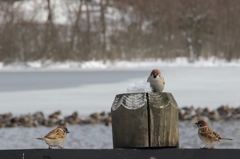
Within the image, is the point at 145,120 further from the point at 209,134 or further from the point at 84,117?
the point at 84,117

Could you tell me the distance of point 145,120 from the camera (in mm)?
3141

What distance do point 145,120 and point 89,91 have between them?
51.8ft

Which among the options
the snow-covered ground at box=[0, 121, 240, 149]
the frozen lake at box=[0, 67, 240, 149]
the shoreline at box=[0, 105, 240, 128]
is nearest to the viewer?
the snow-covered ground at box=[0, 121, 240, 149]

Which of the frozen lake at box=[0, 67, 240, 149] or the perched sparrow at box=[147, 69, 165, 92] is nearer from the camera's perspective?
the perched sparrow at box=[147, 69, 165, 92]

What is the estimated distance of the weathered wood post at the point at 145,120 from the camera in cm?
315

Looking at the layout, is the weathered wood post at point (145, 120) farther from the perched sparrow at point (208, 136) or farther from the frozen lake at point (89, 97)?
the frozen lake at point (89, 97)

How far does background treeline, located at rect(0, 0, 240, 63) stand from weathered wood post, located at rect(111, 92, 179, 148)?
33.0m

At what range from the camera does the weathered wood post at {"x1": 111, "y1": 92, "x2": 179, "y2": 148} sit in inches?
124

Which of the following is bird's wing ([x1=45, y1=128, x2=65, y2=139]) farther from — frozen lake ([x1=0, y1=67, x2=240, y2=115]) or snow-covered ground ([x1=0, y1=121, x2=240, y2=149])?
frozen lake ([x1=0, y1=67, x2=240, y2=115])

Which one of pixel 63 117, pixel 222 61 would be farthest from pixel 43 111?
pixel 222 61

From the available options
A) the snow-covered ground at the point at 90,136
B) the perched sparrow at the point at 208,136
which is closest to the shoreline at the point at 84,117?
the snow-covered ground at the point at 90,136

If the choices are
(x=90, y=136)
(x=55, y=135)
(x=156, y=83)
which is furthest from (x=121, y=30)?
(x=156, y=83)

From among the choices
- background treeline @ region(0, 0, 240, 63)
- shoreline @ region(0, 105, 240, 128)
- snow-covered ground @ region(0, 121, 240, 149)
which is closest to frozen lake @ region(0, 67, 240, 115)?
shoreline @ region(0, 105, 240, 128)

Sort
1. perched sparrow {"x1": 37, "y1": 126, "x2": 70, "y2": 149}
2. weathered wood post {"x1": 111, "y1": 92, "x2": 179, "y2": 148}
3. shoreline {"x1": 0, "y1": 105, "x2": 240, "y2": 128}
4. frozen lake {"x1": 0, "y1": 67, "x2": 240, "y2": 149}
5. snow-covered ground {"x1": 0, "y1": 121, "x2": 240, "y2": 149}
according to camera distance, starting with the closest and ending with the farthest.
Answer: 1. weathered wood post {"x1": 111, "y1": 92, "x2": 179, "y2": 148}
2. perched sparrow {"x1": 37, "y1": 126, "x2": 70, "y2": 149}
3. snow-covered ground {"x1": 0, "y1": 121, "x2": 240, "y2": 149}
4. frozen lake {"x1": 0, "y1": 67, "x2": 240, "y2": 149}
5. shoreline {"x1": 0, "y1": 105, "x2": 240, "y2": 128}
